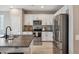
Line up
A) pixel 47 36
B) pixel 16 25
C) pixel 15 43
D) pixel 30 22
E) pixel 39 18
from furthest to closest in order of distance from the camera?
pixel 39 18 < pixel 30 22 < pixel 47 36 < pixel 16 25 < pixel 15 43

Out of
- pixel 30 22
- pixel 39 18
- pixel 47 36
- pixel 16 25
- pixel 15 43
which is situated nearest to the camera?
pixel 15 43

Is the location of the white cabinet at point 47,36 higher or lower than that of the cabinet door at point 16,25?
lower

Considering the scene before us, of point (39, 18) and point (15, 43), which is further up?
point (39, 18)

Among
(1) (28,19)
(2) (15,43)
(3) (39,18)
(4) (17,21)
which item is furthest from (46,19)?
(2) (15,43)

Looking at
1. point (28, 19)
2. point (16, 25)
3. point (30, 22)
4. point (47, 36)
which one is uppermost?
point (28, 19)

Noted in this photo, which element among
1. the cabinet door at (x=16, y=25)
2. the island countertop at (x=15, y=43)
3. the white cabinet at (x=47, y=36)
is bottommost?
the white cabinet at (x=47, y=36)

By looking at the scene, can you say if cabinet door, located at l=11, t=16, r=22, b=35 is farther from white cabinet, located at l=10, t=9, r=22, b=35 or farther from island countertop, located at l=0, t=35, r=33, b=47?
island countertop, located at l=0, t=35, r=33, b=47

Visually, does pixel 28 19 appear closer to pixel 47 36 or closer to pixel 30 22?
pixel 30 22

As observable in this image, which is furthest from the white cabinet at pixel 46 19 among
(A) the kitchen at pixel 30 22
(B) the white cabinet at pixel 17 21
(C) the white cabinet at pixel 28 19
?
(B) the white cabinet at pixel 17 21

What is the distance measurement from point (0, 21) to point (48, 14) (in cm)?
317

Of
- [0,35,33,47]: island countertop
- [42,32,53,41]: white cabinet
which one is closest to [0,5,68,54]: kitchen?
[42,32,53,41]: white cabinet

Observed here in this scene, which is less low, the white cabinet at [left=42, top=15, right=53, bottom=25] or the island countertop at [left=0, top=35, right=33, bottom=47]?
the white cabinet at [left=42, top=15, right=53, bottom=25]

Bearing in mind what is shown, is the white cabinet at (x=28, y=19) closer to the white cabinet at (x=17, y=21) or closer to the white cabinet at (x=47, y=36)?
the white cabinet at (x=17, y=21)
